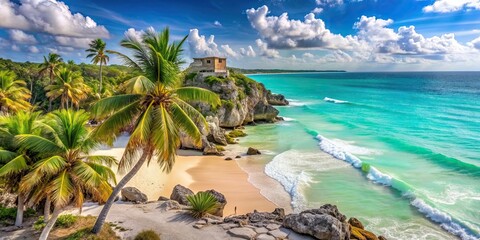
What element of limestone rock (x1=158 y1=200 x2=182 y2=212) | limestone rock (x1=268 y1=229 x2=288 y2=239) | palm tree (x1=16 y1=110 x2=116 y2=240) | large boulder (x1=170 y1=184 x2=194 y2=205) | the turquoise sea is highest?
palm tree (x1=16 y1=110 x2=116 y2=240)

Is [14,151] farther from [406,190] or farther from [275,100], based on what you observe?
[275,100]

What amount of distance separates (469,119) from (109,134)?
201 ft

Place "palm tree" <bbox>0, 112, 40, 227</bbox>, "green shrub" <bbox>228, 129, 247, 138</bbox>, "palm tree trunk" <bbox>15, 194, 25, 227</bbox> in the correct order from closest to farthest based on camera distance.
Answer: "palm tree" <bbox>0, 112, 40, 227</bbox> → "palm tree trunk" <bbox>15, 194, 25, 227</bbox> → "green shrub" <bbox>228, 129, 247, 138</bbox>

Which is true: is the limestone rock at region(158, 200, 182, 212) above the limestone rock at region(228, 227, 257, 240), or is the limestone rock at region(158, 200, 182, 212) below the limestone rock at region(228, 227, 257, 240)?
below

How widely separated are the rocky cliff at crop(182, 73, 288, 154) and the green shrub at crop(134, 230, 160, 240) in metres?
27.0

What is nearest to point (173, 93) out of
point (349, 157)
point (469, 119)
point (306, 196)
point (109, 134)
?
point (109, 134)

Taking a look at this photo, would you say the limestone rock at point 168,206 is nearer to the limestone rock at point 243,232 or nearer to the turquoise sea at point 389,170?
the limestone rock at point 243,232

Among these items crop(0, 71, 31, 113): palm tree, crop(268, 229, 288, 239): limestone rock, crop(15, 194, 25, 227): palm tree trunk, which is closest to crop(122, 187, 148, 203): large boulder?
crop(15, 194, 25, 227): palm tree trunk

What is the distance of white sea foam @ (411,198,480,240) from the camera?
59.4ft

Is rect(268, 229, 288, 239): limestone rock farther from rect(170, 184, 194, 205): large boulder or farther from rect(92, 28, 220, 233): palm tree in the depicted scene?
rect(170, 184, 194, 205): large boulder

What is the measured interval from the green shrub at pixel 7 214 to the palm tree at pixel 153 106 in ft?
18.6

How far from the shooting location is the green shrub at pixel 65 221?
45.6ft

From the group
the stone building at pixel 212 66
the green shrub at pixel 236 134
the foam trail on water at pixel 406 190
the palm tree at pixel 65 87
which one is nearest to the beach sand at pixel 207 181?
the palm tree at pixel 65 87

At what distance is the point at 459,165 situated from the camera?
30125 mm
